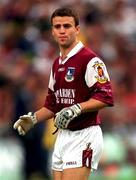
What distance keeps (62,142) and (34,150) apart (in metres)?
4.50

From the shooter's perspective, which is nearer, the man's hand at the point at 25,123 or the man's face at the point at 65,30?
the man's face at the point at 65,30

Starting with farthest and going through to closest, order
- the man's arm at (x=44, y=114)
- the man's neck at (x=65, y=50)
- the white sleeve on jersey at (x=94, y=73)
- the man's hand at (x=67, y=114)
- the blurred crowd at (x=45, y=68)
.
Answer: the blurred crowd at (x=45, y=68) → the man's arm at (x=44, y=114) → the man's neck at (x=65, y=50) → the white sleeve on jersey at (x=94, y=73) → the man's hand at (x=67, y=114)

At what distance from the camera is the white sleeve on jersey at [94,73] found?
6809mm

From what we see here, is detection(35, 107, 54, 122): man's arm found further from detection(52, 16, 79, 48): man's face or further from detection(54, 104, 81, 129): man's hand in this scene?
detection(52, 16, 79, 48): man's face

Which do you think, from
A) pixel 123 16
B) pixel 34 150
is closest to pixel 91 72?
pixel 34 150

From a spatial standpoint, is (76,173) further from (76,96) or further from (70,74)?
(70,74)

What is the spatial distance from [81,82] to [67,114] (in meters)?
0.43

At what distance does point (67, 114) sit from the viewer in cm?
662

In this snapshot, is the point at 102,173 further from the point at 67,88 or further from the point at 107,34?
the point at 67,88

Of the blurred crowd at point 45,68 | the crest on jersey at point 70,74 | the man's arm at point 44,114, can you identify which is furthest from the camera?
the blurred crowd at point 45,68

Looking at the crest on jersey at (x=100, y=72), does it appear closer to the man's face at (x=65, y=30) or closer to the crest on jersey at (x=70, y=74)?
the crest on jersey at (x=70, y=74)

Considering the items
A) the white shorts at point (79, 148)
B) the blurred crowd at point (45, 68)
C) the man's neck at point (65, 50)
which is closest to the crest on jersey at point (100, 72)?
the man's neck at point (65, 50)

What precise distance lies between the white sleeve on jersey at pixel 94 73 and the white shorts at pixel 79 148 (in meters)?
0.46

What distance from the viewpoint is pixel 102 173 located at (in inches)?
477
